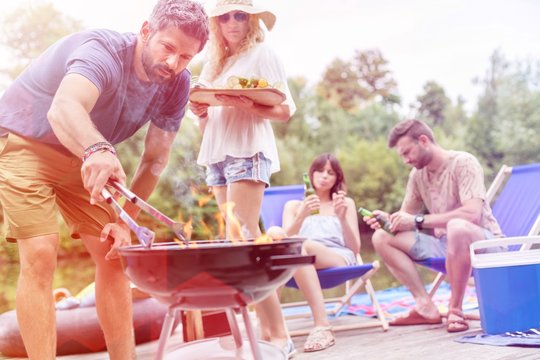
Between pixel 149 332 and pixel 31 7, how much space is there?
2.00 meters

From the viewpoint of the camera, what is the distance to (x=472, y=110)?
834cm

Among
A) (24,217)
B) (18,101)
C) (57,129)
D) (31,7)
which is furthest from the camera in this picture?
(31,7)

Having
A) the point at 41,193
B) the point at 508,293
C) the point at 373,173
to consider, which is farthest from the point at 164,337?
the point at 373,173

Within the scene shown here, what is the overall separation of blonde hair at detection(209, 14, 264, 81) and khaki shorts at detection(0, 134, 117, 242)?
0.79m

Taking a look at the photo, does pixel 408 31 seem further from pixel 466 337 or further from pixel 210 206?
pixel 466 337

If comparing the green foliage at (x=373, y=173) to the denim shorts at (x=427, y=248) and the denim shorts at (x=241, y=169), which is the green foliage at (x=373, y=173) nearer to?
the denim shorts at (x=427, y=248)

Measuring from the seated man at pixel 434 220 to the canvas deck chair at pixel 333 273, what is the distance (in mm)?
148

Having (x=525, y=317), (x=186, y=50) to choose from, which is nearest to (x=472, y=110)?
(x=525, y=317)

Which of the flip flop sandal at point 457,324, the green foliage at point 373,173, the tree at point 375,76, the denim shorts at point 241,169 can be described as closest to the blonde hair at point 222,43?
the denim shorts at point 241,169

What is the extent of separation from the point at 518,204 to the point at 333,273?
3.94 ft

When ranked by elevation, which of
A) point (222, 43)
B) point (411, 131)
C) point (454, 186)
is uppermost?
point (222, 43)

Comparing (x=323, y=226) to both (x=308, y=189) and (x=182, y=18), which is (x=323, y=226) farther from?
(x=182, y=18)

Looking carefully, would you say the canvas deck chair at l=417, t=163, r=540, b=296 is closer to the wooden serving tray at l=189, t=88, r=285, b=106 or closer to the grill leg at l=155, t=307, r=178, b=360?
the wooden serving tray at l=189, t=88, r=285, b=106

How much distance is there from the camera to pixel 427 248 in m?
2.96
